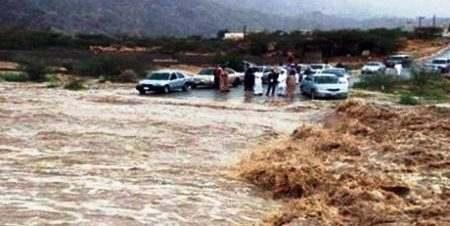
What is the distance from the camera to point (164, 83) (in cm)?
4444

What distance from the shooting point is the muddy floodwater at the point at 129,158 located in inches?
620

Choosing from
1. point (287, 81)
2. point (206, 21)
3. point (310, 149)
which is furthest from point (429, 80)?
point (206, 21)

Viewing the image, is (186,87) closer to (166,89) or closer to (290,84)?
(166,89)

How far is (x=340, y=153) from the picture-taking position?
77.1ft

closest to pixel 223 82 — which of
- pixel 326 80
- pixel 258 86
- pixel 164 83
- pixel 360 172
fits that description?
pixel 258 86

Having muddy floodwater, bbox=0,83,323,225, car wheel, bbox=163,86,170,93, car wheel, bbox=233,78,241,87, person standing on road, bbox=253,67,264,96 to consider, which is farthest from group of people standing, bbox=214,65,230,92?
muddy floodwater, bbox=0,83,323,225

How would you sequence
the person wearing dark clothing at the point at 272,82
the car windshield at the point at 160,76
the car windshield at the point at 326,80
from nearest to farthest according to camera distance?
the car windshield at the point at 326,80 → the person wearing dark clothing at the point at 272,82 → the car windshield at the point at 160,76

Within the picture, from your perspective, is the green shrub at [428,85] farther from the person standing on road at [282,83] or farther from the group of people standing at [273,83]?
the person standing on road at [282,83]

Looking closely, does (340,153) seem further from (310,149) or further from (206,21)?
(206,21)

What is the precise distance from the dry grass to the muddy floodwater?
0.71 meters

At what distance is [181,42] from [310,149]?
7296cm

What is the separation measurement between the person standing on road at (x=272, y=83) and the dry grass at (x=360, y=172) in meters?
12.3

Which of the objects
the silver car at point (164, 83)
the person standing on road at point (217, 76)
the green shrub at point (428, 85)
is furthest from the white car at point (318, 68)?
the silver car at point (164, 83)

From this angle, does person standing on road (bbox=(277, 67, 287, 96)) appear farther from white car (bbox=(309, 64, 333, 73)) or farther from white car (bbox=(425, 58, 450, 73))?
white car (bbox=(425, 58, 450, 73))
